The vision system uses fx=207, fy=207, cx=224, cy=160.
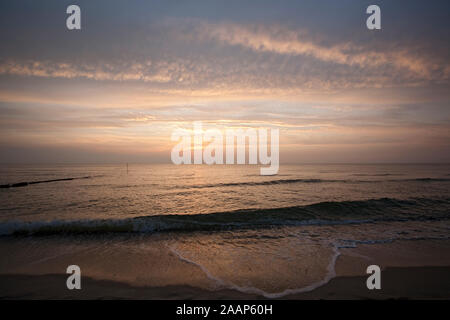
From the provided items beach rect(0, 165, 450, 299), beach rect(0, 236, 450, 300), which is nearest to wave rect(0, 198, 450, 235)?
beach rect(0, 165, 450, 299)

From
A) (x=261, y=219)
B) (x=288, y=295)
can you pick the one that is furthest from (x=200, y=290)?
(x=261, y=219)

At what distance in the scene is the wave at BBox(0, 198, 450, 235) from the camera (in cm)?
1014

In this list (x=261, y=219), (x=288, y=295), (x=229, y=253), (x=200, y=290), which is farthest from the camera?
(x=261, y=219)

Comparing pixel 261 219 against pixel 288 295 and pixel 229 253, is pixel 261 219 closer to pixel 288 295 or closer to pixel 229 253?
pixel 229 253

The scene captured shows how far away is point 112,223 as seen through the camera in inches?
421

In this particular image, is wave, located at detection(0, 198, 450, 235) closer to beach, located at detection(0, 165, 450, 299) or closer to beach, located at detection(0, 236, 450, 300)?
beach, located at detection(0, 165, 450, 299)

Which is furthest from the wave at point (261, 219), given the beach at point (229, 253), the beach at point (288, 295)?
the beach at point (288, 295)

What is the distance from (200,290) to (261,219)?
7.51 meters

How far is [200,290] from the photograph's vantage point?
16.7ft

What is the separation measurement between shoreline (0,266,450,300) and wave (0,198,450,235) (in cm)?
479

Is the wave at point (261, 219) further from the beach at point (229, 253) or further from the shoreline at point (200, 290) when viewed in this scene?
the shoreline at point (200, 290)

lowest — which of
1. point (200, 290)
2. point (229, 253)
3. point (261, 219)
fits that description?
point (261, 219)

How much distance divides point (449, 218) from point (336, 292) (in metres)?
12.8
